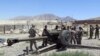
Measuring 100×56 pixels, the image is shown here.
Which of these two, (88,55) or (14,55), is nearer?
(88,55)

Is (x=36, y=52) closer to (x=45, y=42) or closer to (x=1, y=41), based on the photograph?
(x=45, y=42)

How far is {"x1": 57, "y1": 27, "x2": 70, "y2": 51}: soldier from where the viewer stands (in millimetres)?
22672

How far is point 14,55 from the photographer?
72.5 feet

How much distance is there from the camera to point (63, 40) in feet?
74.9

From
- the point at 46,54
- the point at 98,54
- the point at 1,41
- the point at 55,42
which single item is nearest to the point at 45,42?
the point at 55,42

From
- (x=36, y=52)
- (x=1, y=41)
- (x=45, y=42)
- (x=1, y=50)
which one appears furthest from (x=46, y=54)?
(x=1, y=41)

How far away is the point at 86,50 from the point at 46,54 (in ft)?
8.37

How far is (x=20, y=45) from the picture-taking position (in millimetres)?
27844

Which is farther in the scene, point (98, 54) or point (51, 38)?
point (51, 38)

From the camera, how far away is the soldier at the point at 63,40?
22672mm

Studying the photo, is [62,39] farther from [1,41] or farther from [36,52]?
[1,41]

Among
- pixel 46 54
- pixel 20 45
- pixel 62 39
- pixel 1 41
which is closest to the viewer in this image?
pixel 46 54

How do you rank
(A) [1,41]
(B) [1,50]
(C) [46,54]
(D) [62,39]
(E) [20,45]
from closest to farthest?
(C) [46,54]
(D) [62,39]
(B) [1,50]
(E) [20,45]
(A) [1,41]

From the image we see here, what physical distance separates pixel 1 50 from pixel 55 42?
4.09 metres
